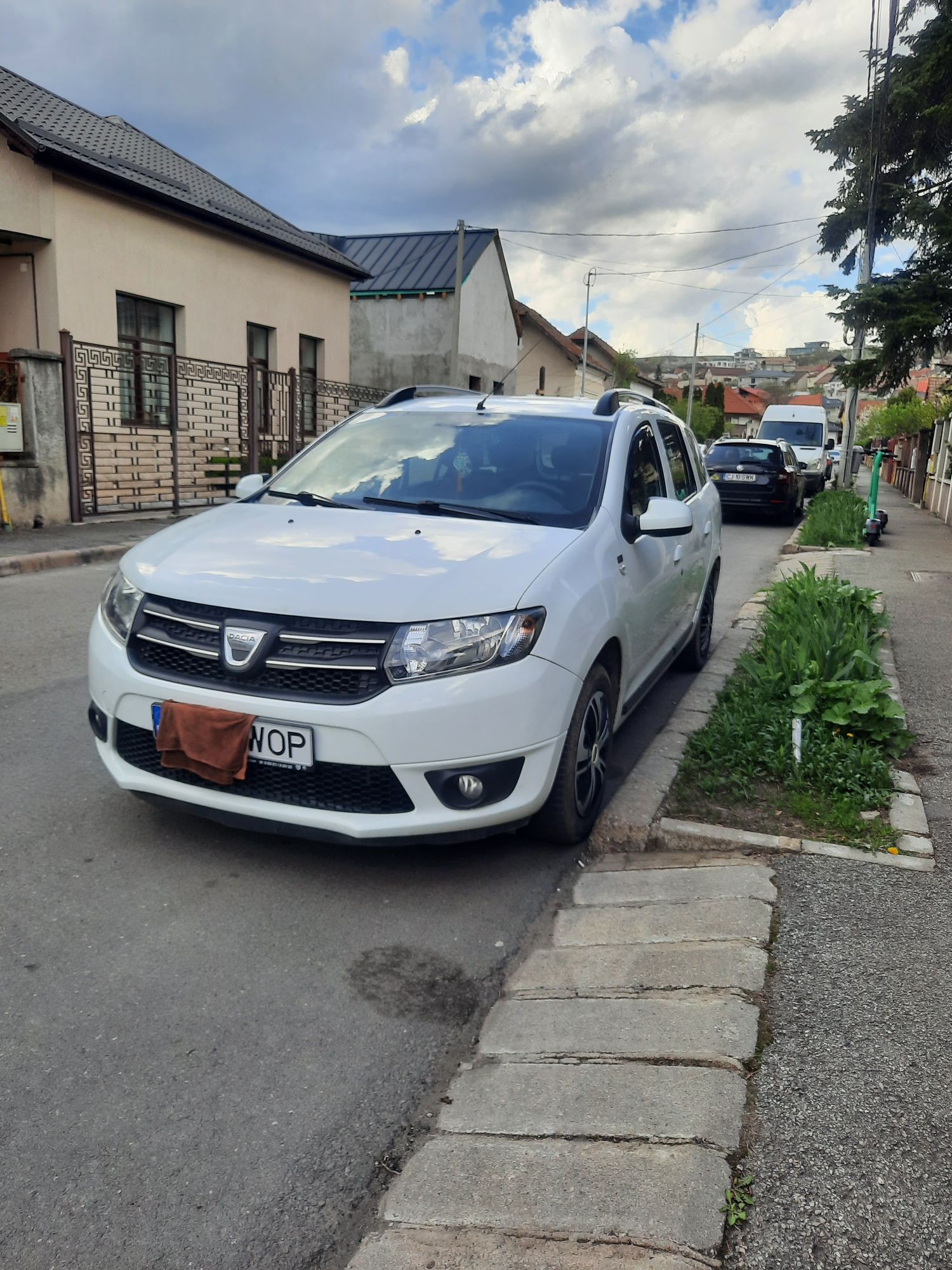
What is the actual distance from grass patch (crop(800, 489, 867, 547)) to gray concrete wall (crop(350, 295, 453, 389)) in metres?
13.8

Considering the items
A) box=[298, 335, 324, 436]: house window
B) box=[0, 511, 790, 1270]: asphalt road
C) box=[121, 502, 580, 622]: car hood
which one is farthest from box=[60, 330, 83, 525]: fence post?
box=[121, 502, 580, 622]: car hood

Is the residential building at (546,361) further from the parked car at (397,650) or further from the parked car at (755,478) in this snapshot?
the parked car at (397,650)

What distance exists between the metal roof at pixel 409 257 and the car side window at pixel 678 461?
2258 centimetres

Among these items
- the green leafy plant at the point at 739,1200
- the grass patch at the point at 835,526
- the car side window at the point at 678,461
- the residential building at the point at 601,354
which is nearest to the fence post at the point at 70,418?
the car side window at the point at 678,461

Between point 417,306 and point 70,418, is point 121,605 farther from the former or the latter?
point 417,306

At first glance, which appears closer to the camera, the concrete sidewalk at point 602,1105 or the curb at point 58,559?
the concrete sidewalk at point 602,1105

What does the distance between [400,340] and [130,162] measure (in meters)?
12.1

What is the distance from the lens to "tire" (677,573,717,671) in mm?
6430

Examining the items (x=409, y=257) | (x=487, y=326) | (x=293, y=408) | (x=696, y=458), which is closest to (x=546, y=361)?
(x=487, y=326)

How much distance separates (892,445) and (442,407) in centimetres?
3771

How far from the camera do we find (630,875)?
144 inches

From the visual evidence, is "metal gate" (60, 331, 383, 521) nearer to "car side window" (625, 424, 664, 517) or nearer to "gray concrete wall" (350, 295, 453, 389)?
"gray concrete wall" (350, 295, 453, 389)

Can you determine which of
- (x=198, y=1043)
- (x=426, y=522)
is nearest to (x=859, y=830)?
(x=426, y=522)

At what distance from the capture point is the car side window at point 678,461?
562 cm
